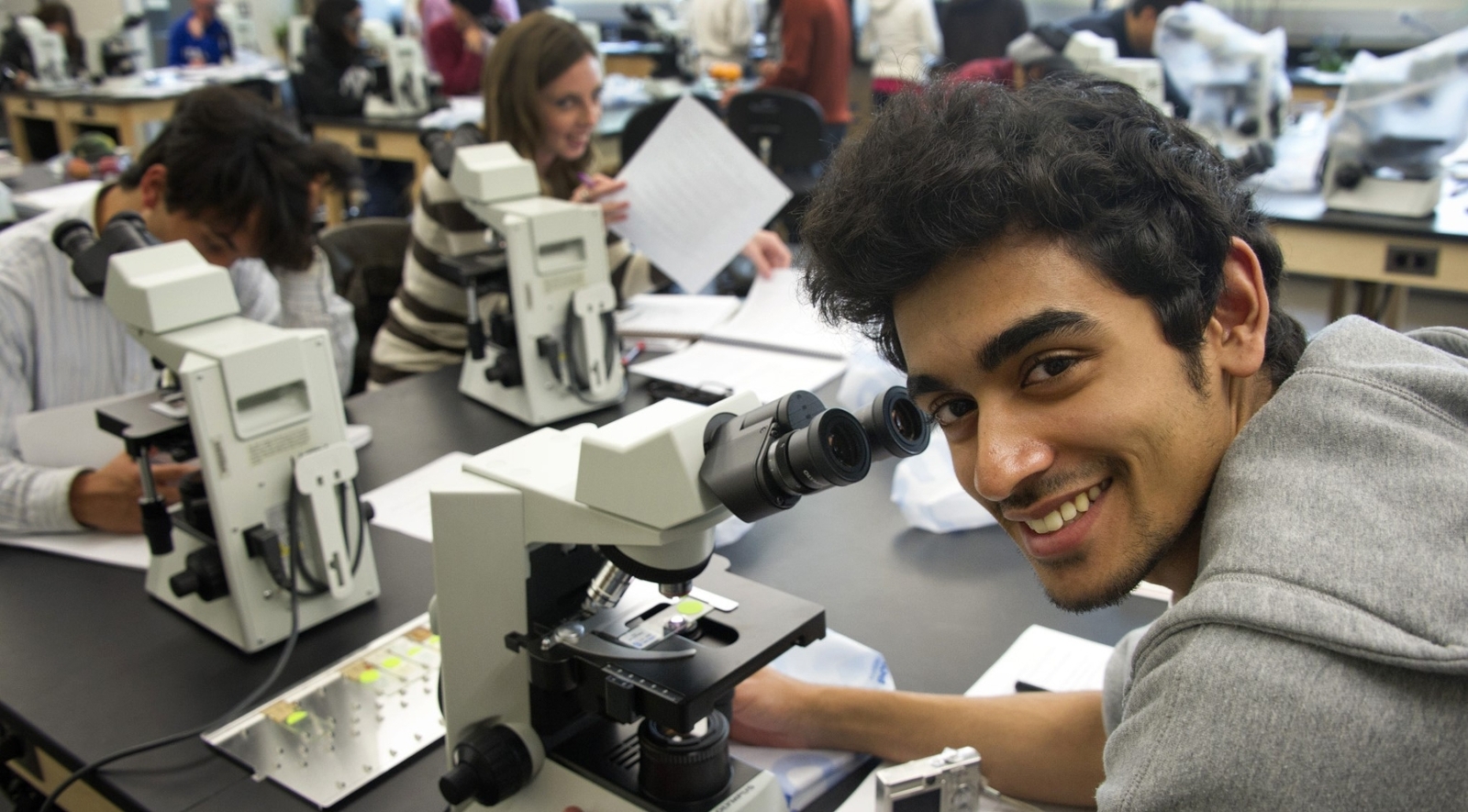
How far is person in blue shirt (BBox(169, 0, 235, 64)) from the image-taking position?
6.80 metres

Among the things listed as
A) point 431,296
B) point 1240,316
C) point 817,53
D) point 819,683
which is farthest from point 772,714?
point 817,53

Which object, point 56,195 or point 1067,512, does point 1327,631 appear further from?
point 56,195

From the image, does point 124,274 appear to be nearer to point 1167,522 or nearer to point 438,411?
point 438,411

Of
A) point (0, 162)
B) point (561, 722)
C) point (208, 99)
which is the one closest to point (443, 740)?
point (561, 722)

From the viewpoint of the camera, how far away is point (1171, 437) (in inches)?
30.9

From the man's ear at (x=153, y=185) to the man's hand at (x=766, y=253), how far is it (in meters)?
1.21

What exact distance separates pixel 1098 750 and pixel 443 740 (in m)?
0.66

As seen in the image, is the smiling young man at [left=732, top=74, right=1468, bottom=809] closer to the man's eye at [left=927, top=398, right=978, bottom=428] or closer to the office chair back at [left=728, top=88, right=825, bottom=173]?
the man's eye at [left=927, top=398, right=978, bottom=428]

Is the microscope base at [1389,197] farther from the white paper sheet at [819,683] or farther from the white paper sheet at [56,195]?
the white paper sheet at [56,195]

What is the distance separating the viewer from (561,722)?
97 centimetres

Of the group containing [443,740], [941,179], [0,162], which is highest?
[941,179]

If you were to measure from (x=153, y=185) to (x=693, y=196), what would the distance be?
100cm

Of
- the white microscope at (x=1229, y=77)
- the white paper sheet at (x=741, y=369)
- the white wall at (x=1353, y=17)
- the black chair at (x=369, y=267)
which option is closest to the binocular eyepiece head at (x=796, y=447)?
the white paper sheet at (x=741, y=369)

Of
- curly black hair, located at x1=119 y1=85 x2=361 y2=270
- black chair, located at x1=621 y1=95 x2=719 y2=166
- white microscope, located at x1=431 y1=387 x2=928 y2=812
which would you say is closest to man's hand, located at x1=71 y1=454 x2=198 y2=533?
curly black hair, located at x1=119 y1=85 x2=361 y2=270
